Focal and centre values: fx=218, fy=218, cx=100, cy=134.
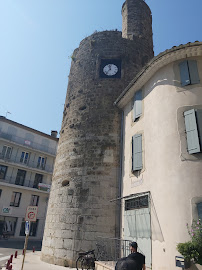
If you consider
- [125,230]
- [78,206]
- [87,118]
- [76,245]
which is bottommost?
[76,245]

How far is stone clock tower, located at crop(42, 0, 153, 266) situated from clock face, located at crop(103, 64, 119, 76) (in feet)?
0.21

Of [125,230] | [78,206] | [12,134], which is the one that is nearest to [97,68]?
[78,206]

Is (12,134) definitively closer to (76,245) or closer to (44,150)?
(44,150)

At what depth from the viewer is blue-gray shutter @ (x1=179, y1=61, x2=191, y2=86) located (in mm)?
8398

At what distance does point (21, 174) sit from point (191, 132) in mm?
24745

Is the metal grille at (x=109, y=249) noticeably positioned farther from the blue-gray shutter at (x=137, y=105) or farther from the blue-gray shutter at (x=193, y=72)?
the blue-gray shutter at (x=193, y=72)

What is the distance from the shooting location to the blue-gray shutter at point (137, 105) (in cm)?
1024

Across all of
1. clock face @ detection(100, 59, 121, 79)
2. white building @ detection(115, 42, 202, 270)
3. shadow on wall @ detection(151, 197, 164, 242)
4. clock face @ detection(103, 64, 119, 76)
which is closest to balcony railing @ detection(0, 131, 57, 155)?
clock face @ detection(100, 59, 121, 79)

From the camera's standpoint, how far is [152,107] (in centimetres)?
922

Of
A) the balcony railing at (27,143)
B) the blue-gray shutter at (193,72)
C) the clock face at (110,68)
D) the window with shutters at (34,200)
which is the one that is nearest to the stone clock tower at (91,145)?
Result: the clock face at (110,68)

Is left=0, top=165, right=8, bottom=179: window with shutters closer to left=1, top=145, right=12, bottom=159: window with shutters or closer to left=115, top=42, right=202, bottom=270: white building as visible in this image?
left=1, top=145, right=12, bottom=159: window with shutters

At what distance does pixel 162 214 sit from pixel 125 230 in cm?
279

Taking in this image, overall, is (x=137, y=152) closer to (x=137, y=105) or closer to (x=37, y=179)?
(x=137, y=105)

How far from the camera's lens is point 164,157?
773 centimetres
